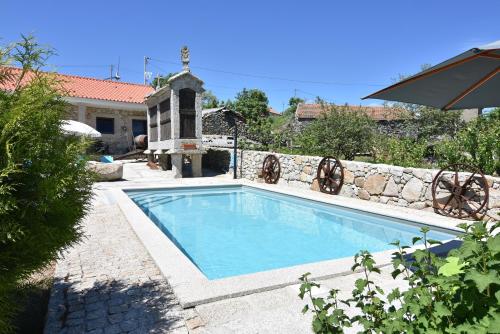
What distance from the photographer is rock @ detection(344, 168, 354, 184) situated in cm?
982

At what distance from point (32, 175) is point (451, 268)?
227 cm

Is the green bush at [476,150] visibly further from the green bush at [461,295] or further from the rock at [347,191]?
the green bush at [461,295]

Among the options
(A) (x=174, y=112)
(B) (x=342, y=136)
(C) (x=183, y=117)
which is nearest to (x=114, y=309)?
(B) (x=342, y=136)

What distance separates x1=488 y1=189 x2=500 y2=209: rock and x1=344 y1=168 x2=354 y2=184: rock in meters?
3.52

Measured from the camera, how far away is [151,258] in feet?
14.8

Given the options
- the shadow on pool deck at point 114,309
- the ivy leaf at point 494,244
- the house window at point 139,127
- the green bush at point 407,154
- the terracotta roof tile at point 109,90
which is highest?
the terracotta roof tile at point 109,90

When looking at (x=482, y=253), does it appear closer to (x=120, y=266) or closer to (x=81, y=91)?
(x=120, y=266)

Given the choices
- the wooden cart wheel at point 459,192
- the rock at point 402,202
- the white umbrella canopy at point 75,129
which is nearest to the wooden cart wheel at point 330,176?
the rock at point 402,202

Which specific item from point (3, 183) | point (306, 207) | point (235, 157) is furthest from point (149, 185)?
point (3, 183)

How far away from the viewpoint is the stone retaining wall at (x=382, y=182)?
26.0 ft

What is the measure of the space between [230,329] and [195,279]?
1.04m

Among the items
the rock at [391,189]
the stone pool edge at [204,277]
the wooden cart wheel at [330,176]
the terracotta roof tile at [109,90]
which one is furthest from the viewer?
the terracotta roof tile at [109,90]

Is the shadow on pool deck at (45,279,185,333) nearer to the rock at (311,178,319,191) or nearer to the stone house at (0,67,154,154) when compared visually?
the rock at (311,178,319,191)

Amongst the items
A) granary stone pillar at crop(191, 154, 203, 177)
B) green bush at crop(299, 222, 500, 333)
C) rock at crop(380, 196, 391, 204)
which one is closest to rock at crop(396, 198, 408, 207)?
rock at crop(380, 196, 391, 204)
